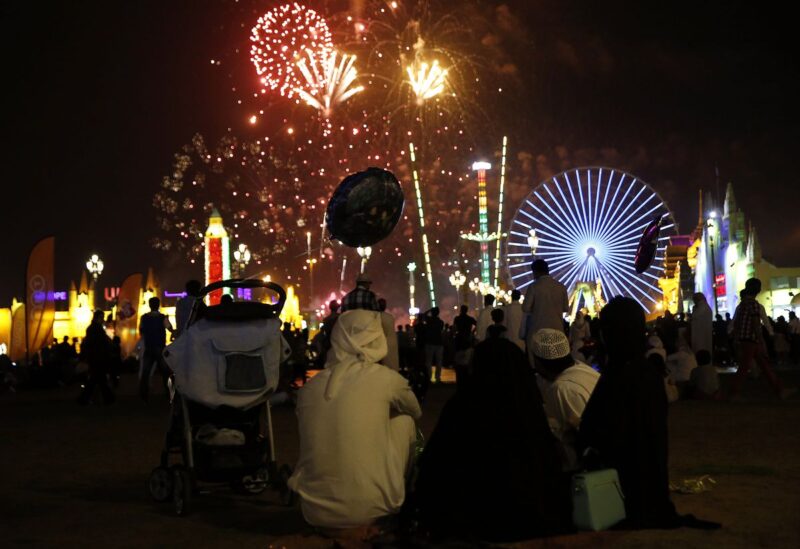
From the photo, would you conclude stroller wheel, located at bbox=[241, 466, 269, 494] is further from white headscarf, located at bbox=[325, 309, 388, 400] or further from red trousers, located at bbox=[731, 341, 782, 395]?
red trousers, located at bbox=[731, 341, 782, 395]

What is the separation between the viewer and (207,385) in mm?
6773

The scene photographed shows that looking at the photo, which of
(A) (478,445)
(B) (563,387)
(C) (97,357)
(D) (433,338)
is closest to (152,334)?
(C) (97,357)

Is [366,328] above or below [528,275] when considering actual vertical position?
below

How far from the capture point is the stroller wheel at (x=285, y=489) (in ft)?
22.4

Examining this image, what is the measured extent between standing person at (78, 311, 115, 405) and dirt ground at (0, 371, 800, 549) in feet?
13.2

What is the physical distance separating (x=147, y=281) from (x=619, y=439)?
50497mm

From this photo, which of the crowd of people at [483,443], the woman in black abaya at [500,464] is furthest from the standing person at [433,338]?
the woman in black abaya at [500,464]

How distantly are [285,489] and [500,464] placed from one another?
2330 millimetres

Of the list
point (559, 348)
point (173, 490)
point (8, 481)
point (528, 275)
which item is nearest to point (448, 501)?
point (559, 348)

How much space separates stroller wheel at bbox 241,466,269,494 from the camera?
704 centimetres

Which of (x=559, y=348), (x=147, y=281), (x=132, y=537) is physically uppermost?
(x=147, y=281)

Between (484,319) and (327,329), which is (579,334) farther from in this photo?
(327,329)

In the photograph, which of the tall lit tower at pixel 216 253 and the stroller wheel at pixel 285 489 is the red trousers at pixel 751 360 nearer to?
the stroller wheel at pixel 285 489

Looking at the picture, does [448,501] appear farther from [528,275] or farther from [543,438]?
[528,275]
